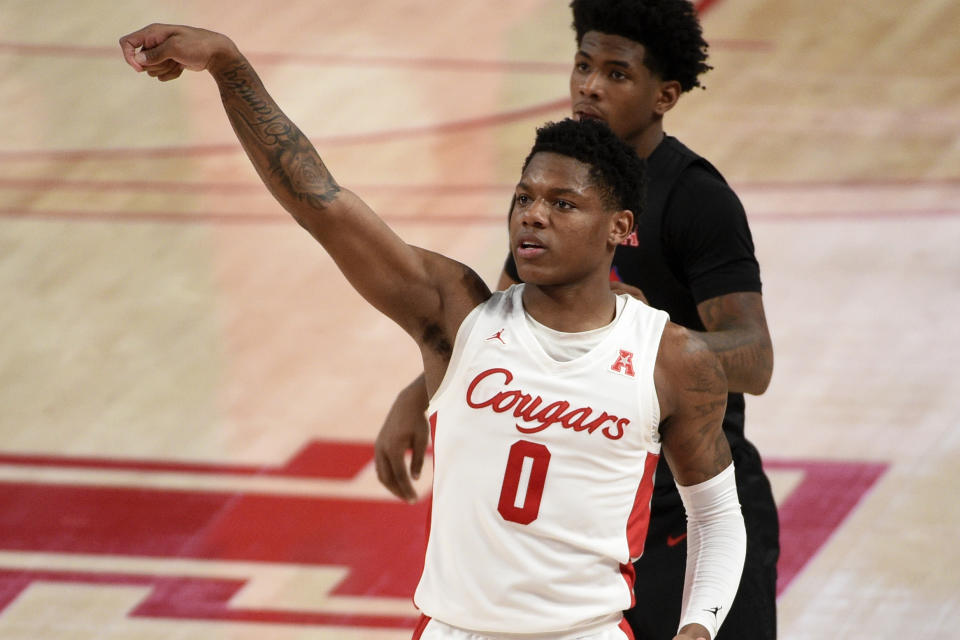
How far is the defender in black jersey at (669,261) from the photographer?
3430 millimetres

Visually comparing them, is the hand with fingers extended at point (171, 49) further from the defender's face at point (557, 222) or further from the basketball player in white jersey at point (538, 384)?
the defender's face at point (557, 222)

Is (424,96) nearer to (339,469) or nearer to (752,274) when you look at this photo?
(339,469)

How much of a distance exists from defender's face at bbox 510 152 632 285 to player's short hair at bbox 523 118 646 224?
0.7 inches

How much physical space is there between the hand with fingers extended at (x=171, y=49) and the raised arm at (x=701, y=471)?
1.10m

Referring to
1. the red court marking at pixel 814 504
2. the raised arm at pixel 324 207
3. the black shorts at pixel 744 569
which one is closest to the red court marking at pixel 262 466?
the red court marking at pixel 814 504

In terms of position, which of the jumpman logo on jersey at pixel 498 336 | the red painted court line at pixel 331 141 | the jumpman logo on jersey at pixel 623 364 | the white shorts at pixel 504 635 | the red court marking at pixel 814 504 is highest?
the red painted court line at pixel 331 141

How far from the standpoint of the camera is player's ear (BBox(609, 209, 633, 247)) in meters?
2.93

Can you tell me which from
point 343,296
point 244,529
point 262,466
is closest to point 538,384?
point 244,529

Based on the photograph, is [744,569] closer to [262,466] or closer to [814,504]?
[814,504]

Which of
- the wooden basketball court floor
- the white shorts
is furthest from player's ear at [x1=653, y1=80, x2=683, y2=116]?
the wooden basketball court floor

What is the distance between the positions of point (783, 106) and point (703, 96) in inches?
21.5

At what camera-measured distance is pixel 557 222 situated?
2832 millimetres

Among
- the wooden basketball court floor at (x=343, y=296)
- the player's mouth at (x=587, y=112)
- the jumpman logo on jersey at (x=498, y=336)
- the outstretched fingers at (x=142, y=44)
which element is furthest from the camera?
the wooden basketball court floor at (x=343, y=296)

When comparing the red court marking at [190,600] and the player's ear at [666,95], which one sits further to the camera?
the red court marking at [190,600]
